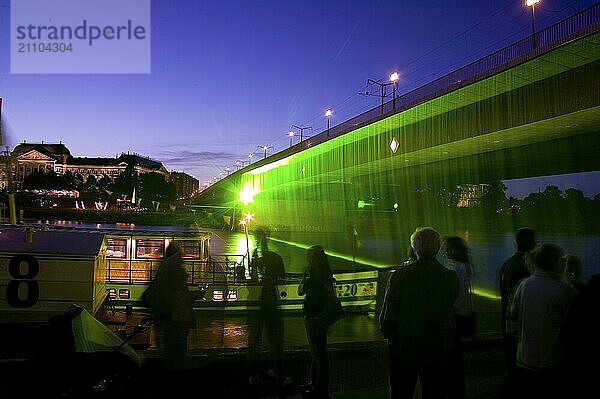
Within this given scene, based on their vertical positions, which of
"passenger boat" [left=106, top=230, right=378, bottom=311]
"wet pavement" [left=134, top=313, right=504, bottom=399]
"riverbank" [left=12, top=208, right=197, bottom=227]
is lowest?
"wet pavement" [left=134, top=313, right=504, bottom=399]

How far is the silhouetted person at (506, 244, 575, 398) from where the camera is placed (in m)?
4.02

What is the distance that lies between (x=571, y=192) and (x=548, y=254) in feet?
127

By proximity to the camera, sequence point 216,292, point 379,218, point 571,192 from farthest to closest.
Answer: point 379,218
point 571,192
point 216,292

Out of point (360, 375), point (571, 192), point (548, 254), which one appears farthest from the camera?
point (571, 192)

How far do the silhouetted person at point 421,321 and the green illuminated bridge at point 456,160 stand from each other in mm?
13312

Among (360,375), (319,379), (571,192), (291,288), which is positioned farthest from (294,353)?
(571,192)

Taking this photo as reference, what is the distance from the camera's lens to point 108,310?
1231 centimetres

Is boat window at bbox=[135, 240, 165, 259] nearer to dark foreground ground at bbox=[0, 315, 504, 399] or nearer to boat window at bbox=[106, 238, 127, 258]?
boat window at bbox=[106, 238, 127, 258]

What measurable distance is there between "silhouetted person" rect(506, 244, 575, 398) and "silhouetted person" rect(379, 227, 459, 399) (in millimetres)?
551

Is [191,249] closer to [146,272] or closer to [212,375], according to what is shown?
[146,272]

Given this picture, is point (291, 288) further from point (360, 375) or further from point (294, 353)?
point (360, 375)

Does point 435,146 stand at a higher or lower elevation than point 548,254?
higher

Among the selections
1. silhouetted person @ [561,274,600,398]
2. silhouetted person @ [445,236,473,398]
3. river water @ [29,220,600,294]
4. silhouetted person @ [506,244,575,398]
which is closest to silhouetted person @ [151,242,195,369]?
silhouetted person @ [445,236,473,398]

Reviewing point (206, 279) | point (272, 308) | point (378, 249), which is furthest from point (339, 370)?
point (378, 249)
